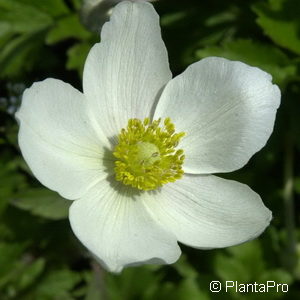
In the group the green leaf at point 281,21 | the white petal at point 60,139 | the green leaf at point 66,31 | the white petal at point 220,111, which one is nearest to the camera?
the white petal at point 60,139

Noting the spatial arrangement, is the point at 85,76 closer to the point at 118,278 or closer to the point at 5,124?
the point at 5,124

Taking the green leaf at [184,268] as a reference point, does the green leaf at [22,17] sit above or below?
above

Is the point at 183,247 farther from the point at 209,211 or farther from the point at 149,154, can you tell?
the point at 149,154

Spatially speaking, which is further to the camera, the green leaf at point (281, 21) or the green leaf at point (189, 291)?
the green leaf at point (189, 291)

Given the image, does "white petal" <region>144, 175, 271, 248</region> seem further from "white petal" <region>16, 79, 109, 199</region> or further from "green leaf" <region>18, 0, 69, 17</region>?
"green leaf" <region>18, 0, 69, 17</region>

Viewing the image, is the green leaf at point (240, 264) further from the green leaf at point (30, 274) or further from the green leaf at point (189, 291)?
the green leaf at point (30, 274)

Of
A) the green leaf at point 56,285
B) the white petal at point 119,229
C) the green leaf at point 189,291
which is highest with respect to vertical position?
the white petal at point 119,229

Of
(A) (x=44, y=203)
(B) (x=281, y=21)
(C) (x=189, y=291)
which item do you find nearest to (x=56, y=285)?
(A) (x=44, y=203)

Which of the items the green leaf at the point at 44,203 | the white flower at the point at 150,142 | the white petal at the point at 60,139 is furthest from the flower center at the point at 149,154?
the green leaf at the point at 44,203
